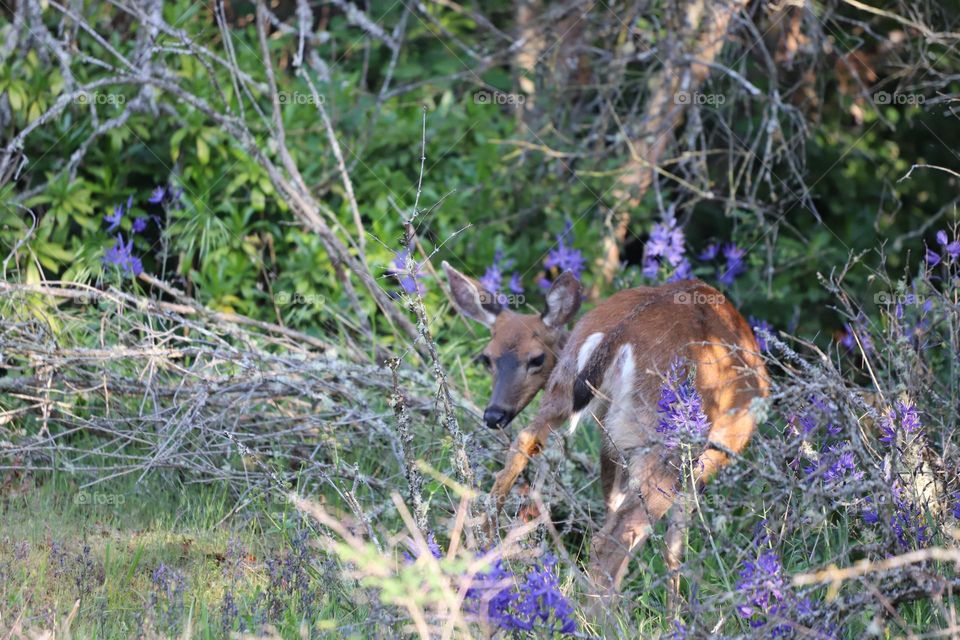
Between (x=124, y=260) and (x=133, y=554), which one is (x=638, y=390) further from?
(x=124, y=260)

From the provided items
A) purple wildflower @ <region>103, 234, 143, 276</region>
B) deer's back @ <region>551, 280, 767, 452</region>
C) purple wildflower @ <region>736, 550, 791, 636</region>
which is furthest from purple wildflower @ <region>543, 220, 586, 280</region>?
purple wildflower @ <region>736, 550, 791, 636</region>

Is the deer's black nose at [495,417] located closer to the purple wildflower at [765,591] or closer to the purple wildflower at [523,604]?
the purple wildflower at [765,591]

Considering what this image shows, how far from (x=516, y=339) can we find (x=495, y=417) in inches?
20.9

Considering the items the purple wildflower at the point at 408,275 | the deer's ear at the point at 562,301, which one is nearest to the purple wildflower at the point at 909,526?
the purple wildflower at the point at 408,275

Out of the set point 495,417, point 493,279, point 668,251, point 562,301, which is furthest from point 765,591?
point 493,279

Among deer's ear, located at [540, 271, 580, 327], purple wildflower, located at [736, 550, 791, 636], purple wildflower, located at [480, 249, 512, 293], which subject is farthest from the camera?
purple wildflower, located at [480, 249, 512, 293]

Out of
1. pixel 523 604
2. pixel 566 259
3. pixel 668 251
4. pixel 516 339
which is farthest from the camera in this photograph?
pixel 566 259

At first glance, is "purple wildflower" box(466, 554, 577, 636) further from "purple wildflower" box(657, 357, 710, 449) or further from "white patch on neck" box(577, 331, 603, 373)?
"white patch on neck" box(577, 331, 603, 373)

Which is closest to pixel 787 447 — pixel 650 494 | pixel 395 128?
pixel 650 494

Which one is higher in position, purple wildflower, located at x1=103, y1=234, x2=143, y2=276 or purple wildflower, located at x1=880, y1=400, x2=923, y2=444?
purple wildflower, located at x1=880, y1=400, x2=923, y2=444

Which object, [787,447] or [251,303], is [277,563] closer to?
[787,447]

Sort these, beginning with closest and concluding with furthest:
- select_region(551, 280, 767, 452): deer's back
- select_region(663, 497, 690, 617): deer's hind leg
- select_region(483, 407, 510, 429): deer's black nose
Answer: select_region(663, 497, 690, 617): deer's hind leg, select_region(551, 280, 767, 452): deer's back, select_region(483, 407, 510, 429): deer's black nose

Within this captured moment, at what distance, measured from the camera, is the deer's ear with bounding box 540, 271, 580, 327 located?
5656 millimetres

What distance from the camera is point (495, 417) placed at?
523 cm
